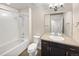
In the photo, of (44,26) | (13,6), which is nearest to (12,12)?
(13,6)

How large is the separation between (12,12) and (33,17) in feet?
0.98

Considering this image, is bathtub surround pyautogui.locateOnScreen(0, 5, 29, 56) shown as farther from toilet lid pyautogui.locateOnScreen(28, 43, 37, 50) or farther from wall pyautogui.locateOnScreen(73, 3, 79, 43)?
wall pyautogui.locateOnScreen(73, 3, 79, 43)

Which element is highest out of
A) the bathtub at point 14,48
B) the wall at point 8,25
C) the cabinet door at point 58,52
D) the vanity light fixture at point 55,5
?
the vanity light fixture at point 55,5

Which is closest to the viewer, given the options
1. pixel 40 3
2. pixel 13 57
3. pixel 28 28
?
pixel 13 57

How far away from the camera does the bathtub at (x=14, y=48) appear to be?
134 centimetres

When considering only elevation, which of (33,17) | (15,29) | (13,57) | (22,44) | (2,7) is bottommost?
(13,57)

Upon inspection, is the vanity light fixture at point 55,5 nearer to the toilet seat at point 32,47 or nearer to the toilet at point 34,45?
the toilet at point 34,45

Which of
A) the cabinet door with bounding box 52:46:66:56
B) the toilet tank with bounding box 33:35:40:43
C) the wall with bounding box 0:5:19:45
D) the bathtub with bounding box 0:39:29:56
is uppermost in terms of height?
the wall with bounding box 0:5:19:45

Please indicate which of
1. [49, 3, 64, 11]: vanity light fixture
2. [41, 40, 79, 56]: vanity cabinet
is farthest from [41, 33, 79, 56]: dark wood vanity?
[49, 3, 64, 11]: vanity light fixture

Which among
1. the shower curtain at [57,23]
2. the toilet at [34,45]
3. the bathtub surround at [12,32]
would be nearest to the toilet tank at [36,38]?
the toilet at [34,45]

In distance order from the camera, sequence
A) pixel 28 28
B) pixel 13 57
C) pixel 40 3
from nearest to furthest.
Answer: pixel 13 57
pixel 40 3
pixel 28 28

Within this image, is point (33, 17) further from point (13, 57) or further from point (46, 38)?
point (13, 57)

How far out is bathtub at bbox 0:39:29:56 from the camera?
1340 millimetres

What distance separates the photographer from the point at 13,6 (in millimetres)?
1349
